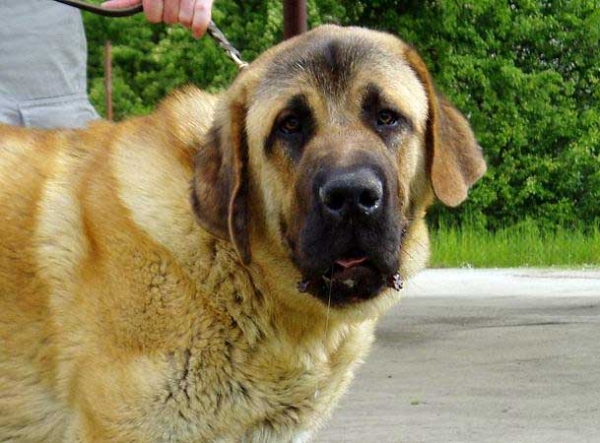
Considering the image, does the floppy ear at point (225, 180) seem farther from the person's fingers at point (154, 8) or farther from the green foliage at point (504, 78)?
the green foliage at point (504, 78)

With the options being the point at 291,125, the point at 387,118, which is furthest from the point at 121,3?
the point at 387,118

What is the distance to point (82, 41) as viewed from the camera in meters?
4.99

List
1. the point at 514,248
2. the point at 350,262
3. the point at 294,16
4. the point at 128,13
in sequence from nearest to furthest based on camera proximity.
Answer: the point at 350,262 → the point at 128,13 → the point at 294,16 → the point at 514,248

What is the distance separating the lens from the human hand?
4520 millimetres

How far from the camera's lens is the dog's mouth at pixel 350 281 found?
376 cm

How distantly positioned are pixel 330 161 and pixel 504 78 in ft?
39.8

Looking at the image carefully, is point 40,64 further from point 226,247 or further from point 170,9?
point 226,247

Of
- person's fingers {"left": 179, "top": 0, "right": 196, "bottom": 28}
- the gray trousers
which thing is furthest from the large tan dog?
the gray trousers

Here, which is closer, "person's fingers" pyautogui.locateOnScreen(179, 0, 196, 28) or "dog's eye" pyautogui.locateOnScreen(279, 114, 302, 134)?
"dog's eye" pyautogui.locateOnScreen(279, 114, 302, 134)

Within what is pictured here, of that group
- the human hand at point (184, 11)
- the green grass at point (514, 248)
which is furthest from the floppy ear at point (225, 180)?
the green grass at point (514, 248)

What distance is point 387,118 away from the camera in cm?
390

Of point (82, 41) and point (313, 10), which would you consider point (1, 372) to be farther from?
point (313, 10)

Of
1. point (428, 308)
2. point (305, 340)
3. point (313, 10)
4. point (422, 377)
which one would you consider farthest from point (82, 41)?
point (313, 10)

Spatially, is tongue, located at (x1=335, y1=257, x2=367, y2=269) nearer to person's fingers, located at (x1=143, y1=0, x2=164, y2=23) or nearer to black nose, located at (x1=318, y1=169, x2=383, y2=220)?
black nose, located at (x1=318, y1=169, x2=383, y2=220)
